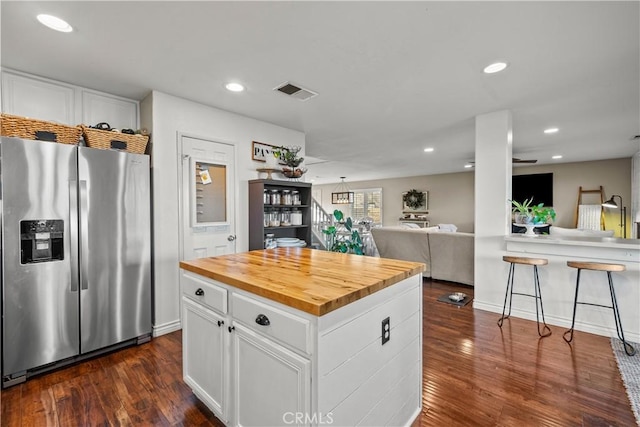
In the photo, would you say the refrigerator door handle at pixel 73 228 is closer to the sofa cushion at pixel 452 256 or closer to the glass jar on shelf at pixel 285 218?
the glass jar on shelf at pixel 285 218

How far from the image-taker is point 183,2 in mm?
1633

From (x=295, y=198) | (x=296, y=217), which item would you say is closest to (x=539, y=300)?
(x=296, y=217)

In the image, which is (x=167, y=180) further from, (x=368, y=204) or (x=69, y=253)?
(x=368, y=204)

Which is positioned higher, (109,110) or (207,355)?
(109,110)

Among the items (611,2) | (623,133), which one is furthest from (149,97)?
(623,133)

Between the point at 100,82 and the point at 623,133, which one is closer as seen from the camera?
the point at 100,82

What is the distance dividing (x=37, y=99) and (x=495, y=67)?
3.93 metres

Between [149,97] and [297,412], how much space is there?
3.12m

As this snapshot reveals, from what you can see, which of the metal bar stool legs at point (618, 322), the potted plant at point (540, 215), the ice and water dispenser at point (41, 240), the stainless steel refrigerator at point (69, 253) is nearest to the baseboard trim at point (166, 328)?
the stainless steel refrigerator at point (69, 253)

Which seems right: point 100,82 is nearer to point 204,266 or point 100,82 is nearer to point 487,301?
point 204,266

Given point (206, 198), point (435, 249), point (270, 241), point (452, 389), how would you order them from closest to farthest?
point (452, 389) → point (206, 198) → point (270, 241) → point (435, 249)

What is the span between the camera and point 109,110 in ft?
9.62

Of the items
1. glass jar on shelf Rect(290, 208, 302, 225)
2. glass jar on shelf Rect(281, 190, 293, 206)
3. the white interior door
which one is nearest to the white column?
glass jar on shelf Rect(290, 208, 302, 225)

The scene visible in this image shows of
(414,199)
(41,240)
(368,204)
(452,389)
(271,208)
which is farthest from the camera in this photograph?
(368,204)
